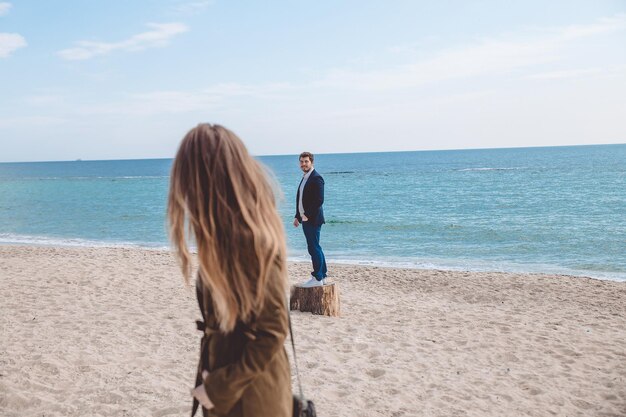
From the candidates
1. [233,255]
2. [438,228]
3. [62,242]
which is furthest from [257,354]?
[438,228]

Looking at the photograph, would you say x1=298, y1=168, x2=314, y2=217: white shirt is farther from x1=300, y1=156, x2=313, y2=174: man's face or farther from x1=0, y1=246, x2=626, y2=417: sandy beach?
x1=0, y1=246, x2=626, y2=417: sandy beach

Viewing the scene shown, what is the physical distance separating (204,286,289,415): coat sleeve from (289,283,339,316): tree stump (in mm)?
6371

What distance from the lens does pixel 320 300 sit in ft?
26.7

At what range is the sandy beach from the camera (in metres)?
4.93

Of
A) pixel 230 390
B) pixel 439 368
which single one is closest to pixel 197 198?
pixel 230 390

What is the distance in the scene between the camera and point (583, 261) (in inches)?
656

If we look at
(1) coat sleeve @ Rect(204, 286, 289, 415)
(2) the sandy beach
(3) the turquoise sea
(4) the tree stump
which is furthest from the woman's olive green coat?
(4) the tree stump

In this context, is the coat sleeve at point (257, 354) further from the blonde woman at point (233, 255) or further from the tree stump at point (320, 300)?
the tree stump at point (320, 300)

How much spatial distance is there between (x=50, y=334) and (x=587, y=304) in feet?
29.0

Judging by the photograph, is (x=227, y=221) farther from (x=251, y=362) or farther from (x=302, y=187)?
(x=302, y=187)

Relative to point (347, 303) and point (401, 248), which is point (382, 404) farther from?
point (401, 248)

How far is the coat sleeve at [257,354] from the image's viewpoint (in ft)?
5.69

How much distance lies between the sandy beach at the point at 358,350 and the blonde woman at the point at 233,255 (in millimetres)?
772

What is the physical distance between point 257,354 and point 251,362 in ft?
0.10
